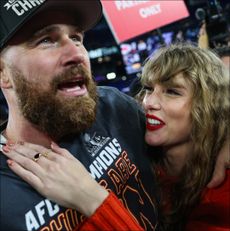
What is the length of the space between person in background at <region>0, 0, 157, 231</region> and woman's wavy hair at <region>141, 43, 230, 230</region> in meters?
0.24

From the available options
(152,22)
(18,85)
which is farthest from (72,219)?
(152,22)

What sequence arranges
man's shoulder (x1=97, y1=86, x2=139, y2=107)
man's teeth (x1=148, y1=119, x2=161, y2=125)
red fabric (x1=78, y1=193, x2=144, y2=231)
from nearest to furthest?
red fabric (x1=78, y1=193, x2=144, y2=231) < man's shoulder (x1=97, y1=86, x2=139, y2=107) < man's teeth (x1=148, y1=119, x2=161, y2=125)

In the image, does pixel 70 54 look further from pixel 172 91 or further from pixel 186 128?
pixel 186 128

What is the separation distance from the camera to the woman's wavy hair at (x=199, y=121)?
151 centimetres

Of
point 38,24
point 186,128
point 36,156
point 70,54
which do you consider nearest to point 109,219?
point 36,156

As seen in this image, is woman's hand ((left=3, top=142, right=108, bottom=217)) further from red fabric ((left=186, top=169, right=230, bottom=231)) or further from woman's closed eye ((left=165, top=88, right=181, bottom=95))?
woman's closed eye ((left=165, top=88, right=181, bottom=95))

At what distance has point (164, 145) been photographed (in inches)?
63.8

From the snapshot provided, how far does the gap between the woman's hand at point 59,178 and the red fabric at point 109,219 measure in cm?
2

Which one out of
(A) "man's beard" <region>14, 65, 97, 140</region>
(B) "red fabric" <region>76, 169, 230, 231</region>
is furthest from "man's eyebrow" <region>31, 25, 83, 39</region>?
(B) "red fabric" <region>76, 169, 230, 231</region>

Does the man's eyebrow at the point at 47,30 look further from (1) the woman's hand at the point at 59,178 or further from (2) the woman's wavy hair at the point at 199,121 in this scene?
(2) the woman's wavy hair at the point at 199,121

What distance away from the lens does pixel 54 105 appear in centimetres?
112

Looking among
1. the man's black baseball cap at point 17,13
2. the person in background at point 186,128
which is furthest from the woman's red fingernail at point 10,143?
the person in background at point 186,128

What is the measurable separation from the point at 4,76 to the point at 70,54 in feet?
0.75

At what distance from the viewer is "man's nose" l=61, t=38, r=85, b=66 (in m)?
1.11
